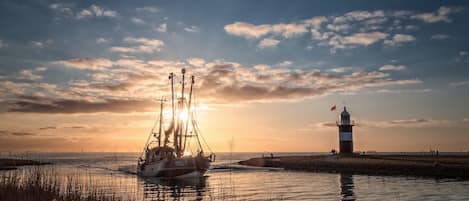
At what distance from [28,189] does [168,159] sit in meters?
48.5

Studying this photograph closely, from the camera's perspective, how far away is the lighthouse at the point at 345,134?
99312 mm

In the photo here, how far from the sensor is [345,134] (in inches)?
3912

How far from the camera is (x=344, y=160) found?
91125 millimetres

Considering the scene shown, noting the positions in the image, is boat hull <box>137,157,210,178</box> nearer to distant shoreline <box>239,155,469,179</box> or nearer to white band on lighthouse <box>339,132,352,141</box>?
distant shoreline <box>239,155,469,179</box>

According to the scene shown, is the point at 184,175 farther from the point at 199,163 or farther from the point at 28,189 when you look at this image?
the point at 28,189

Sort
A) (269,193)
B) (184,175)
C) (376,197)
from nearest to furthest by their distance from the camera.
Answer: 1. (376,197)
2. (269,193)
3. (184,175)

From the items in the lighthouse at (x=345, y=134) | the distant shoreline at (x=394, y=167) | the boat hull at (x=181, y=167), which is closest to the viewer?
the distant shoreline at (x=394, y=167)

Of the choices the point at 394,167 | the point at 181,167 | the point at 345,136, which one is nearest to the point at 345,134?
the point at 345,136

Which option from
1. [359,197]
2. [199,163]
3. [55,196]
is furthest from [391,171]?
[55,196]

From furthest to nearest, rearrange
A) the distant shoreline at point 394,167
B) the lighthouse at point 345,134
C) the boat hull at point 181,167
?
the lighthouse at point 345,134
the boat hull at point 181,167
the distant shoreline at point 394,167

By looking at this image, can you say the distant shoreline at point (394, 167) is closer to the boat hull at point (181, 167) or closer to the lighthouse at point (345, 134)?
the lighthouse at point (345, 134)

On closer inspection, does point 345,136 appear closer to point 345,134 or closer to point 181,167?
point 345,134

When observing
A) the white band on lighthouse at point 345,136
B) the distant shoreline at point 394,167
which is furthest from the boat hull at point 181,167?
the white band on lighthouse at point 345,136

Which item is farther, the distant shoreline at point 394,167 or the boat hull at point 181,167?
the boat hull at point 181,167
